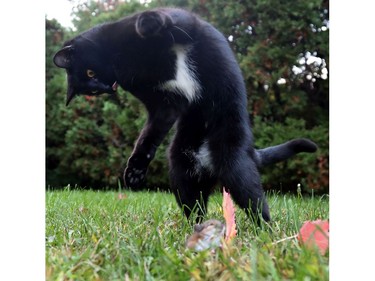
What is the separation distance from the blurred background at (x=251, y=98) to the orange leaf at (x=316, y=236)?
576 mm

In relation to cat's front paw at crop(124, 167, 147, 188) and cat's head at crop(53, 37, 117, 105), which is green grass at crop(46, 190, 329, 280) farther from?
cat's head at crop(53, 37, 117, 105)

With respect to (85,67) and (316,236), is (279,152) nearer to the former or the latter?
(316,236)

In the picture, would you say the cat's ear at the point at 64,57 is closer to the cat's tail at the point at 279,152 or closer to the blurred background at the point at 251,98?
the blurred background at the point at 251,98

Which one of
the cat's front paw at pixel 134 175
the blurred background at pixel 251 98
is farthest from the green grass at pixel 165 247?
the blurred background at pixel 251 98

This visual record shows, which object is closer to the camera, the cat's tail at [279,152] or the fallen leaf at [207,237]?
the fallen leaf at [207,237]

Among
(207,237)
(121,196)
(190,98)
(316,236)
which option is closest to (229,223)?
(207,237)

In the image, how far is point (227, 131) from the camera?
1948 millimetres

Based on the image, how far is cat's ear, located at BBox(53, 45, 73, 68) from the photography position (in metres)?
2.14

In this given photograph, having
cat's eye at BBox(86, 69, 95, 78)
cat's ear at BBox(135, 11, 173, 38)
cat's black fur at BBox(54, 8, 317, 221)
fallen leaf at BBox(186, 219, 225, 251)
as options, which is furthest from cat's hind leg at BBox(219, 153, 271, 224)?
cat's eye at BBox(86, 69, 95, 78)

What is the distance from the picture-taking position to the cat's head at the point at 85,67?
7.01 ft

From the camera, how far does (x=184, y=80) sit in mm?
1940

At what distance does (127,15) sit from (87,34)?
21 centimetres
